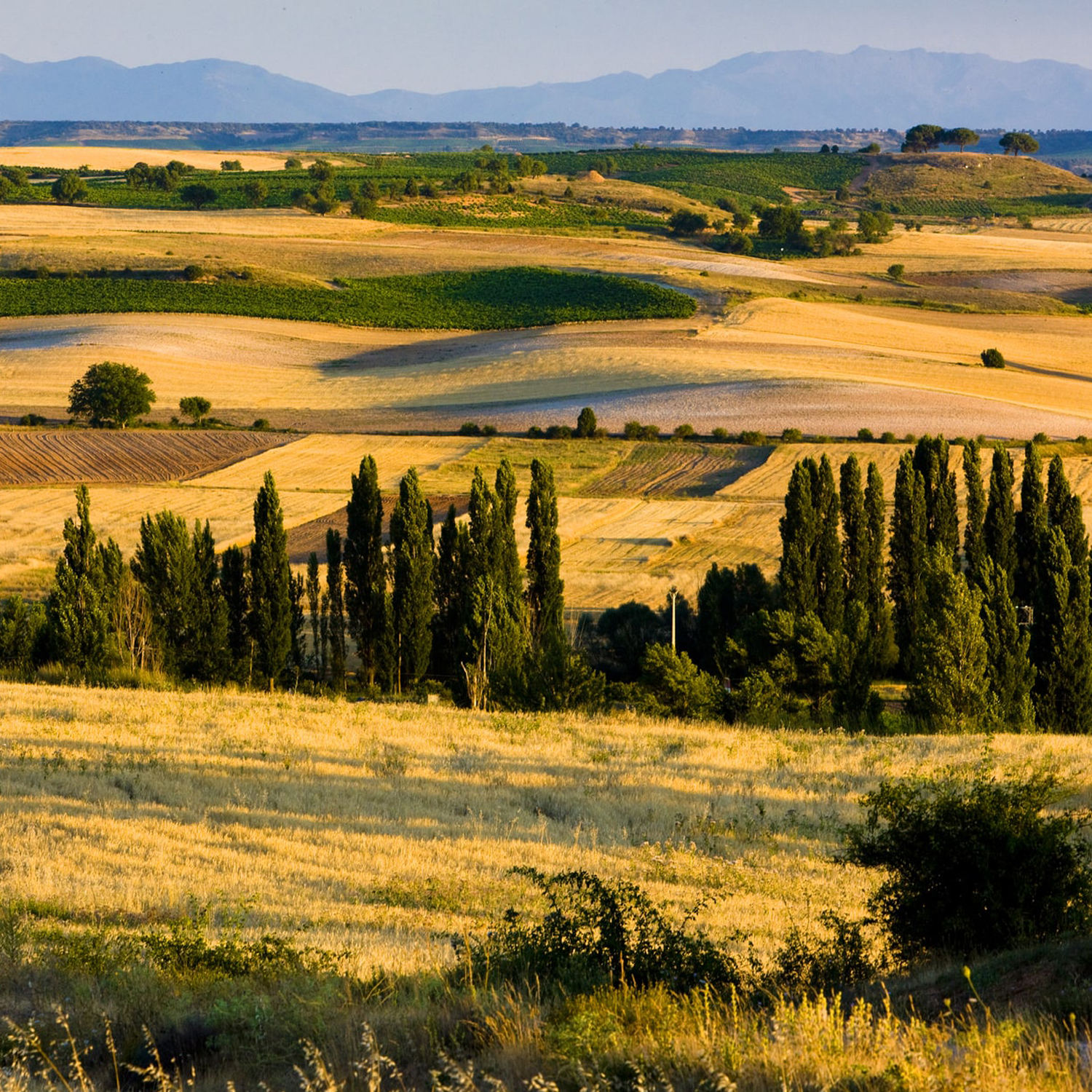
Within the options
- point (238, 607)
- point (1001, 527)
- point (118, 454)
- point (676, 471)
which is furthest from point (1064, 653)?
point (118, 454)

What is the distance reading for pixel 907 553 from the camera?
50.2m

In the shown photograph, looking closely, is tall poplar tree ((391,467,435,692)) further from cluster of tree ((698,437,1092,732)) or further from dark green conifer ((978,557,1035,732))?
dark green conifer ((978,557,1035,732))

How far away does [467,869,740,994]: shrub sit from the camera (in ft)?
36.4

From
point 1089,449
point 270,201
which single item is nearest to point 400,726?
point 1089,449

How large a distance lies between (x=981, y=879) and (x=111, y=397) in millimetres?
81794

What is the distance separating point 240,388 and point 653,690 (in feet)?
234

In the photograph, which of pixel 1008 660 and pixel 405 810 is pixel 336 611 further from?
pixel 405 810

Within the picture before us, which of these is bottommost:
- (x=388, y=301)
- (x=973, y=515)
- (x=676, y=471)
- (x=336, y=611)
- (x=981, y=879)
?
(x=336, y=611)

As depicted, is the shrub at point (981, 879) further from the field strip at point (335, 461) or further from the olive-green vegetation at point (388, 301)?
the olive-green vegetation at point (388, 301)

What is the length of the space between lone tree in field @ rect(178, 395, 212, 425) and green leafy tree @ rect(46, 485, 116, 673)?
1993 inches

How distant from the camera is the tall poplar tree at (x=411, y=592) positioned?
137ft

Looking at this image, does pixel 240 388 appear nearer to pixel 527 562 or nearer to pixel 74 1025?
pixel 527 562

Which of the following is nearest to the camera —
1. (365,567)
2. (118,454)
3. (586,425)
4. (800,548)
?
(365,567)

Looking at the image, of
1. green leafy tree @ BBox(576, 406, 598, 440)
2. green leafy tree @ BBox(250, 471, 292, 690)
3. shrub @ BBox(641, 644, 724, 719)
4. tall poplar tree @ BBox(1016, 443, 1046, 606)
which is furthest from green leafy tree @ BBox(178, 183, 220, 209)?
shrub @ BBox(641, 644, 724, 719)
